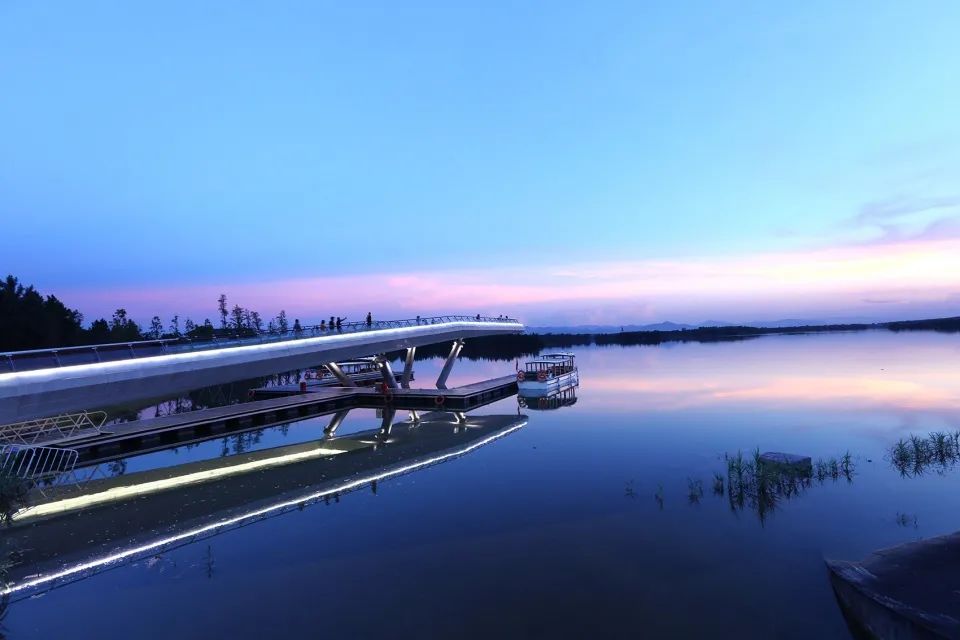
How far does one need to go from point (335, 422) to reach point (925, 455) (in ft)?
113

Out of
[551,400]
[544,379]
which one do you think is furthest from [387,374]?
[551,400]

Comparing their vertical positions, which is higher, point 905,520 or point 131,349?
point 131,349

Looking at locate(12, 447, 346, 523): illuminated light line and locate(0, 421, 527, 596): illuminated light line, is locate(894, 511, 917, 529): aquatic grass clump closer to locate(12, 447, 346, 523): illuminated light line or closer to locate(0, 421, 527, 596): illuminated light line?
locate(0, 421, 527, 596): illuminated light line

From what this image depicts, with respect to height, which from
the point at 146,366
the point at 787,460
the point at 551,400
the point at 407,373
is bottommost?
the point at 551,400

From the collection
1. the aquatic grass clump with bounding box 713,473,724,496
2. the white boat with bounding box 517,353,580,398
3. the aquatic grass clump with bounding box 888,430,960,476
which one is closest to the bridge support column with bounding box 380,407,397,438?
the white boat with bounding box 517,353,580,398

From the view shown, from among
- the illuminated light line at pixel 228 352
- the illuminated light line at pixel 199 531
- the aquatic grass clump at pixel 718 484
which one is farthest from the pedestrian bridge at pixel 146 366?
the aquatic grass clump at pixel 718 484

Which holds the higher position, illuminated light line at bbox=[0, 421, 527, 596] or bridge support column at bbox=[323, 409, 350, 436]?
illuminated light line at bbox=[0, 421, 527, 596]

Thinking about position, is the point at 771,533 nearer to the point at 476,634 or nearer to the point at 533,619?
the point at 533,619

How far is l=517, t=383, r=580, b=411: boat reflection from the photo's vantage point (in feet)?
141

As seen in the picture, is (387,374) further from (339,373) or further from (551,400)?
(551,400)

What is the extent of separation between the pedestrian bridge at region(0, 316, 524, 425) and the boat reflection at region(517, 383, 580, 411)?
1463 centimetres

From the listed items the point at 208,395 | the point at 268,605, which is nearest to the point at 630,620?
the point at 268,605

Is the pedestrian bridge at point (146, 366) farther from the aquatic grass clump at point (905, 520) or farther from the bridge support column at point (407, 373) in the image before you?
the aquatic grass clump at point (905, 520)

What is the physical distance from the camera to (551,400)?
4591 centimetres
